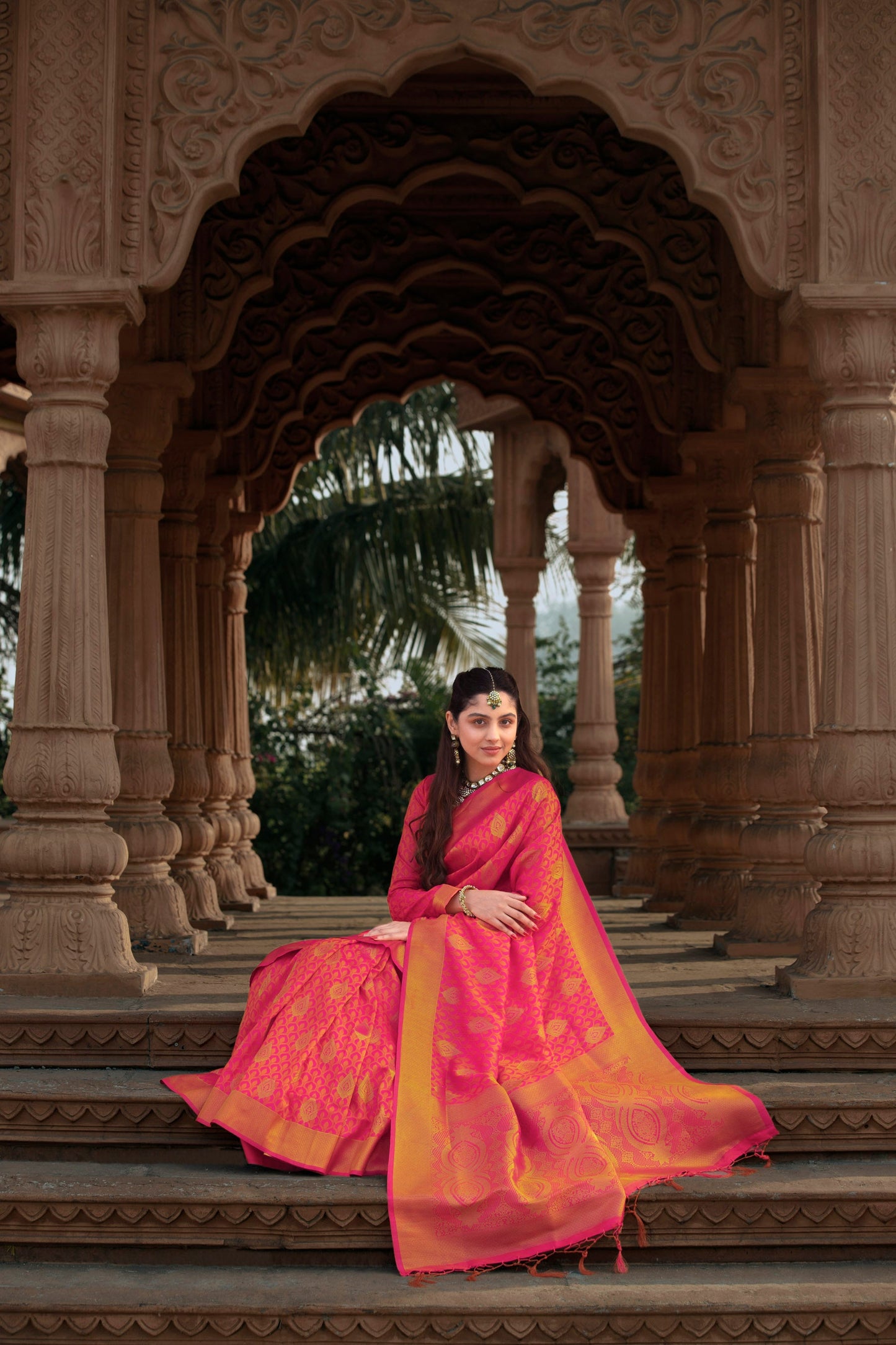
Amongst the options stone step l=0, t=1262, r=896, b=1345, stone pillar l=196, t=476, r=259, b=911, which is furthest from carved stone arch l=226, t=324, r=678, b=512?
stone step l=0, t=1262, r=896, b=1345

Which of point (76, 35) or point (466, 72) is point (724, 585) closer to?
point (466, 72)

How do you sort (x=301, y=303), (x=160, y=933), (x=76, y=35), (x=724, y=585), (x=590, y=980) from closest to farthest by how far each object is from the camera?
(x=590, y=980), (x=76, y=35), (x=160, y=933), (x=724, y=585), (x=301, y=303)

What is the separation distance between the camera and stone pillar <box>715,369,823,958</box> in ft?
21.8

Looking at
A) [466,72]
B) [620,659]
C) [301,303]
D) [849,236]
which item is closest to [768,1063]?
[849,236]

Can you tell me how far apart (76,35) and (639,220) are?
9.88 feet

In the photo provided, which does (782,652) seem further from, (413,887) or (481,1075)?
(481,1075)

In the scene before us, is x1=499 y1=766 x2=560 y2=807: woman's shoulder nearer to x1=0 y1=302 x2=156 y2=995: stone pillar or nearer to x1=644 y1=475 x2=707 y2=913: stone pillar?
x1=0 y1=302 x2=156 y2=995: stone pillar

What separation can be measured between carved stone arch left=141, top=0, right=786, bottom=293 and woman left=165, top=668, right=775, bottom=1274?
1983mm

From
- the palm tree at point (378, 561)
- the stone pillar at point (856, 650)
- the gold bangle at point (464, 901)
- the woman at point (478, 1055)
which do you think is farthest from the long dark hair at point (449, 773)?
the palm tree at point (378, 561)

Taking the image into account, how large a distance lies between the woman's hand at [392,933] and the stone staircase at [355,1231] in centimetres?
67

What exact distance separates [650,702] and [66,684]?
6.11 m

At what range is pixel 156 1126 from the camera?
14.3ft

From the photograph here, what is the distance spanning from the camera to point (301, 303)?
9.08 meters

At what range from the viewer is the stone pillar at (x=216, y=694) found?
9.73m
